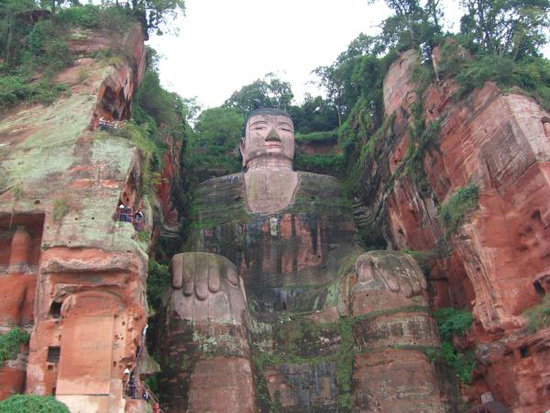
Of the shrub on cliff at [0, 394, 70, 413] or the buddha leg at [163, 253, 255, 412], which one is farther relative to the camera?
the buddha leg at [163, 253, 255, 412]

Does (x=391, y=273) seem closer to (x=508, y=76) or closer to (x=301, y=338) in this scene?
(x=301, y=338)

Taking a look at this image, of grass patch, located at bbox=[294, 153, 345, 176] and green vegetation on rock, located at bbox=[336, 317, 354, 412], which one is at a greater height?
grass patch, located at bbox=[294, 153, 345, 176]

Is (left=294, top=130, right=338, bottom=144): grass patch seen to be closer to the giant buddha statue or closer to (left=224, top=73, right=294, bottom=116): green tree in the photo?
(left=224, top=73, right=294, bottom=116): green tree

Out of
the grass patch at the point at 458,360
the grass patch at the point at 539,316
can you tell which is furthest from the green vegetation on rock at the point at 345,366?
the grass patch at the point at 539,316

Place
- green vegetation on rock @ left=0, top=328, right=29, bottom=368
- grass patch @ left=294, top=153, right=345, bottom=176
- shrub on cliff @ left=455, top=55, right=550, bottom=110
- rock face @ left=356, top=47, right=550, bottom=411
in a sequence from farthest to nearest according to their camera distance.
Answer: grass patch @ left=294, top=153, right=345, bottom=176 → shrub on cliff @ left=455, top=55, right=550, bottom=110 → rock face @ left=356, top=47, right=550, bottom=411 → green vegetation on rock @ left=0, top=328, right=29, bottom=368

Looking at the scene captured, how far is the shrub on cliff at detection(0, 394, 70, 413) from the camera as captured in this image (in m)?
9.78

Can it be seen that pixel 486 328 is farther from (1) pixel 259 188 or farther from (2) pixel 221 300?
(1) pixel 259 188

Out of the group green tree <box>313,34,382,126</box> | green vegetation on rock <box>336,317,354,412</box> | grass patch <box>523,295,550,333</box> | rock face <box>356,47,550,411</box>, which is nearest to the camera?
grass patch <box>523,295,550,333</box>

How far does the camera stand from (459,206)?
1563 centimetres

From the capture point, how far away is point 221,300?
605 inches

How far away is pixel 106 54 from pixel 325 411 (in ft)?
35.3

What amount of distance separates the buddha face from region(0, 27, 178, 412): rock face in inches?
362

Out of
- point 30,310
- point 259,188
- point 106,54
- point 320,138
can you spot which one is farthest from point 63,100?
point 320,138

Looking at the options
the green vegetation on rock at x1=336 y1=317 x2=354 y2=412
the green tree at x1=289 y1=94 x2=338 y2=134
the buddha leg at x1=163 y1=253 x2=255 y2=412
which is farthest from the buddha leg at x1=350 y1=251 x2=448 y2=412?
the green tree at x1=289 y1=94 x2=338 y2=134
